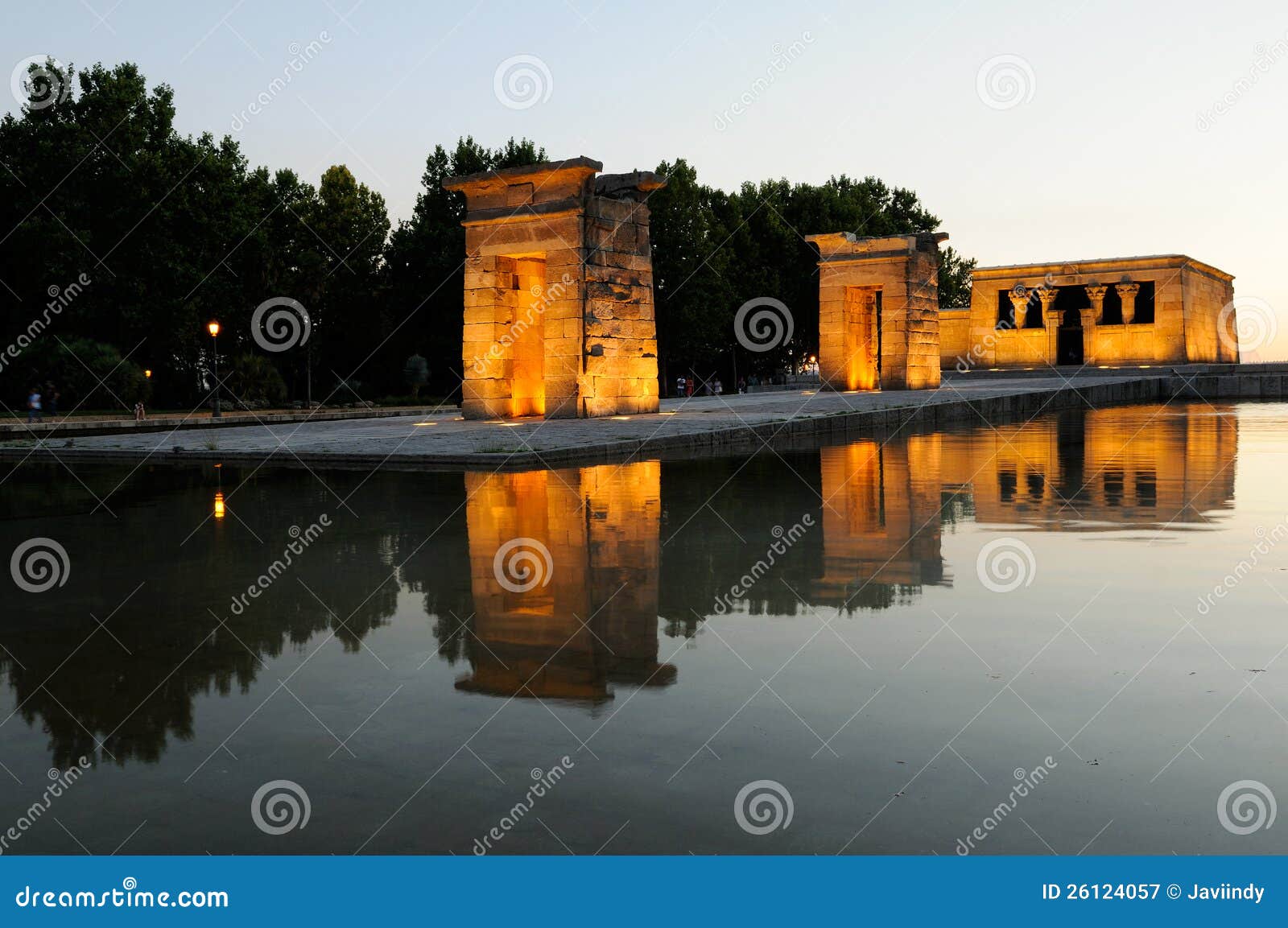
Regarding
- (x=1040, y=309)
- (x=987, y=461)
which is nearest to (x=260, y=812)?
(x=987, y=461)

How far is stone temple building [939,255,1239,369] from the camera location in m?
45.9

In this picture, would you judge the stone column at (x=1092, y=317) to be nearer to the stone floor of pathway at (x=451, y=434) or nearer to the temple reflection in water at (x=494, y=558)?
the stone floor of pathway at (x=451, y=434)

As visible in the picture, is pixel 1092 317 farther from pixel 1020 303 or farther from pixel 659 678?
pixel 659 678

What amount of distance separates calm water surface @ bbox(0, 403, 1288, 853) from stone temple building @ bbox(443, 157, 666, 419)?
41.6 ft

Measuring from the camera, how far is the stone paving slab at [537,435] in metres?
14.7

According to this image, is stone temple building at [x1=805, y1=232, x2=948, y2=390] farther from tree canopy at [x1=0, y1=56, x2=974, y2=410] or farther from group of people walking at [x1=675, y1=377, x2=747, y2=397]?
group of people walking at [x1=675, y1=377, x2=747, y2=397]

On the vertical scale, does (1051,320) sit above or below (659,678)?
above

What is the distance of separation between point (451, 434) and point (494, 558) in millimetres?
11299

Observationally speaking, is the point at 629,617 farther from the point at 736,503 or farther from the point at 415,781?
the point at 736,503

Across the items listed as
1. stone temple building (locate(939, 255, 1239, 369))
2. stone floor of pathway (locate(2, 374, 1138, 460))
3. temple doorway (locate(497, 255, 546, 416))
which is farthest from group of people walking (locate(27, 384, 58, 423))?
stone temple building (locate(939, 255, 1239, 369))

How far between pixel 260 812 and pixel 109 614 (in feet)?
10.1

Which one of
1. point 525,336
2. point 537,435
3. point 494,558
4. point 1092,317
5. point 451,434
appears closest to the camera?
point 494,558

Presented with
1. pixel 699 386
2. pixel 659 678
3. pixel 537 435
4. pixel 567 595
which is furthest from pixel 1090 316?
pixel 659 678

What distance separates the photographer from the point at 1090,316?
48.1 metres
